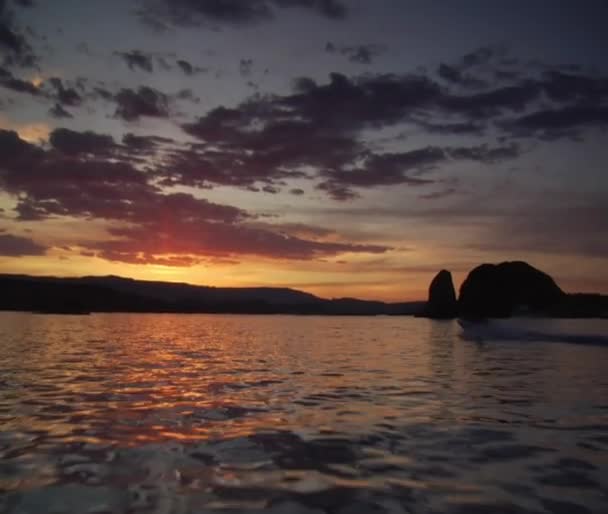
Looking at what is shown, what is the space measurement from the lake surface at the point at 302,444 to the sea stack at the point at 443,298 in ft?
464

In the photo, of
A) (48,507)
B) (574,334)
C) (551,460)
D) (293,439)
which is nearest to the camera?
(48,507)

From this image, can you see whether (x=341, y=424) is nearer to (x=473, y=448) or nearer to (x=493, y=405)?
(x=473, y=448)

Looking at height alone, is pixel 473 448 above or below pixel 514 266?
below

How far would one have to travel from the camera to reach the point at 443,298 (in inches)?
6235

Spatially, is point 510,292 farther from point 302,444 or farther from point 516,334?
point 302,444

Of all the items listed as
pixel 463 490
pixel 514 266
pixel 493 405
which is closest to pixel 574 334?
pixel 514 266

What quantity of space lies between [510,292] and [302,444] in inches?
2388

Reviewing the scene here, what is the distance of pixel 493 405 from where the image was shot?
13.9 m

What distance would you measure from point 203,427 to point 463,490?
237 inches

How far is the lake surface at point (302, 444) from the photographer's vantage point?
655 centimetres

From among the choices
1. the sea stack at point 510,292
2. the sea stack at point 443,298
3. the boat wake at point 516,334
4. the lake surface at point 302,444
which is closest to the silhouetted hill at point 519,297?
the sea stack at point 510,292

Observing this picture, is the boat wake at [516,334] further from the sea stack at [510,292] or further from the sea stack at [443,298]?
the sea stack at [443,298]

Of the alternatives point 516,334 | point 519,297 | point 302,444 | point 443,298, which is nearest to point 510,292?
point 519,297

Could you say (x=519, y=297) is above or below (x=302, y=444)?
above
